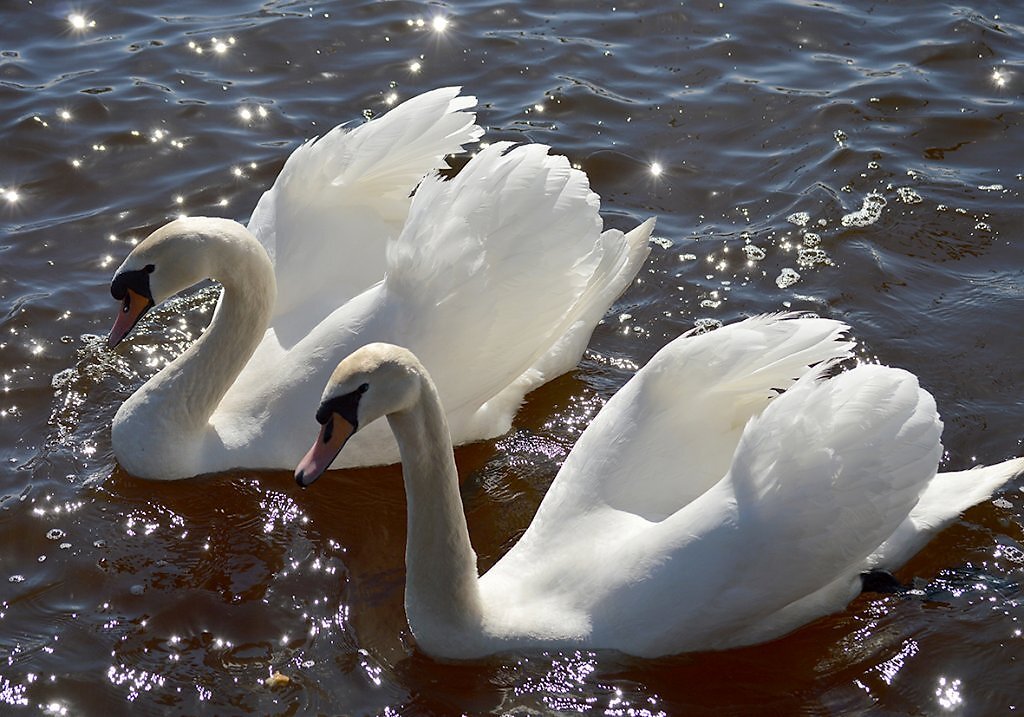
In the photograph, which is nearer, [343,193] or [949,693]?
[949,693]

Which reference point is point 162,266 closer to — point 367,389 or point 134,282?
point 134,282

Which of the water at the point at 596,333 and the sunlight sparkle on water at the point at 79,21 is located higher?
the sunlight sparkle on water at the point at 79,21

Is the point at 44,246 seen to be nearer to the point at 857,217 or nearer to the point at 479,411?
the point at 479,411

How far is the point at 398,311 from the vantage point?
24.1ft

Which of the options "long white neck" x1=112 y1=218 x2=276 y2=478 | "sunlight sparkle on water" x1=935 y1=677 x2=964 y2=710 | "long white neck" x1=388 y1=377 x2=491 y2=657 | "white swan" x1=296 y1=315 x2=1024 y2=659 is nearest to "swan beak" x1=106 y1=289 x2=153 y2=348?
"long white neck" x1=112 y1=218 x2=276 y2=478

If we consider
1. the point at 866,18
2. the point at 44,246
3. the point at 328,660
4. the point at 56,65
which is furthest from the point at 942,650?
the point at 56,65

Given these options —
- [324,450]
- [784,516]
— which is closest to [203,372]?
[324,450]

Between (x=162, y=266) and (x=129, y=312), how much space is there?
1.06ft

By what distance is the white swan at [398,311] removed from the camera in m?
7.34

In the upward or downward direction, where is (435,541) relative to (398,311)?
downward

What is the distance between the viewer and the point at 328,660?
6320mm

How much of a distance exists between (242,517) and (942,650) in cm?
350

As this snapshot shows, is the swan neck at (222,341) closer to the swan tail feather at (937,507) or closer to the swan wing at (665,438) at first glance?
the swan wing at (665,438)

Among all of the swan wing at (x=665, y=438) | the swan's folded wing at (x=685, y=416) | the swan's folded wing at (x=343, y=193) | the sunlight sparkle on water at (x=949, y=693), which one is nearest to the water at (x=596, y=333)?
the sunlight sparkle on water at (x=949, y=693)
